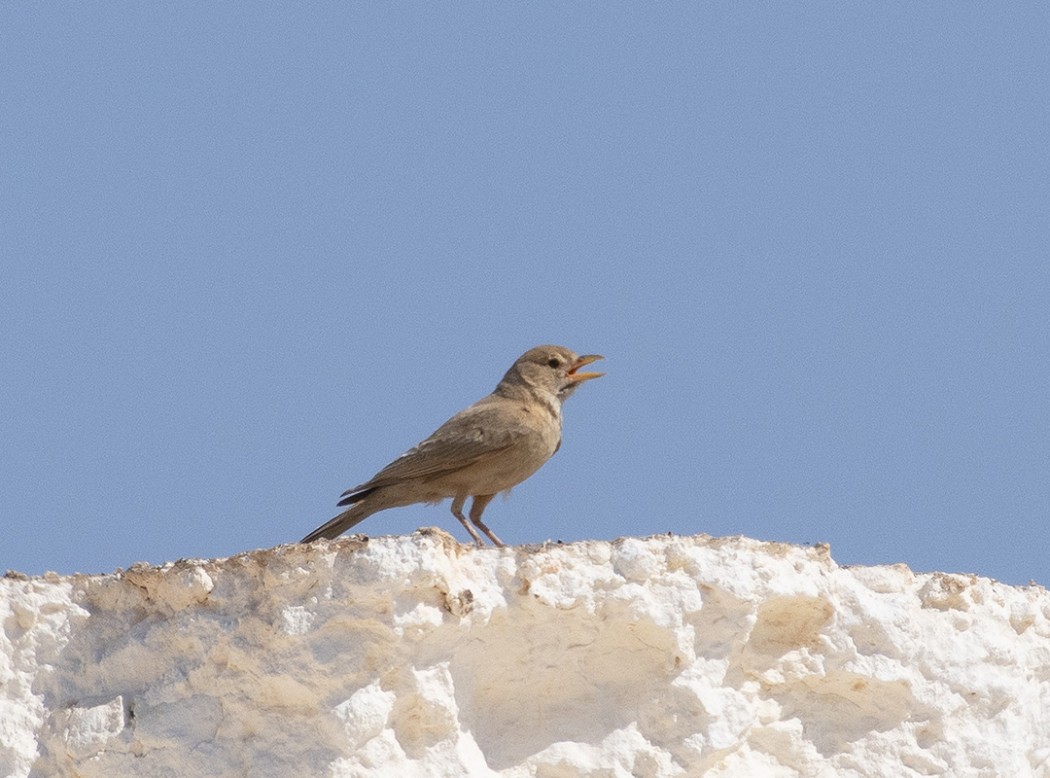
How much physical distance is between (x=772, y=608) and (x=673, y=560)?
61 cm

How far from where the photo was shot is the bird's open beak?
1331 cm

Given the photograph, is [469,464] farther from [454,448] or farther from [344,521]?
[344,521]

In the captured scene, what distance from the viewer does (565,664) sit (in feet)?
28.9

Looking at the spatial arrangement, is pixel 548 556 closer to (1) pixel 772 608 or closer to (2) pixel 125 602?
(1) pixel 772 608

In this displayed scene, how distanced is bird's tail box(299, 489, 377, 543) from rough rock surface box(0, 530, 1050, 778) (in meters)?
3.28

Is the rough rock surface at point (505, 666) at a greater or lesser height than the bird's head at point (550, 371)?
lesser

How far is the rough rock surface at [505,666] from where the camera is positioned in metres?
8.19

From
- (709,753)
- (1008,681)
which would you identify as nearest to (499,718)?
(709,753)

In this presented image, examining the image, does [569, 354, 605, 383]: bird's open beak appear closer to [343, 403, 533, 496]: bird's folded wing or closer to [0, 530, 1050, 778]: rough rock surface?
[343, 403, 533, 496]: bird's folded wing

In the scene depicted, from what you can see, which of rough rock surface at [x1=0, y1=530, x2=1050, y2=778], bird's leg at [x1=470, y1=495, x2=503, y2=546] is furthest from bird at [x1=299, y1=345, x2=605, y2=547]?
rough rock surface at [x1=0, y1=530, x2=1050, y2=778]

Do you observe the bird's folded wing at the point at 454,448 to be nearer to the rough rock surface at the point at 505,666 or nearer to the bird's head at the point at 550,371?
the bird's head at the point at 550,371

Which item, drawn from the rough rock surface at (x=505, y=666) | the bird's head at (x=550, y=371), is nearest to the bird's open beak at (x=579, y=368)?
the bird's head at (x=550, y=371)

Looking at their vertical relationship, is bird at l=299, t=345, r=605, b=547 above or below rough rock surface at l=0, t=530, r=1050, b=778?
above

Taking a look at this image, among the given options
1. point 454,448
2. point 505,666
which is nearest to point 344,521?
point 454,448
